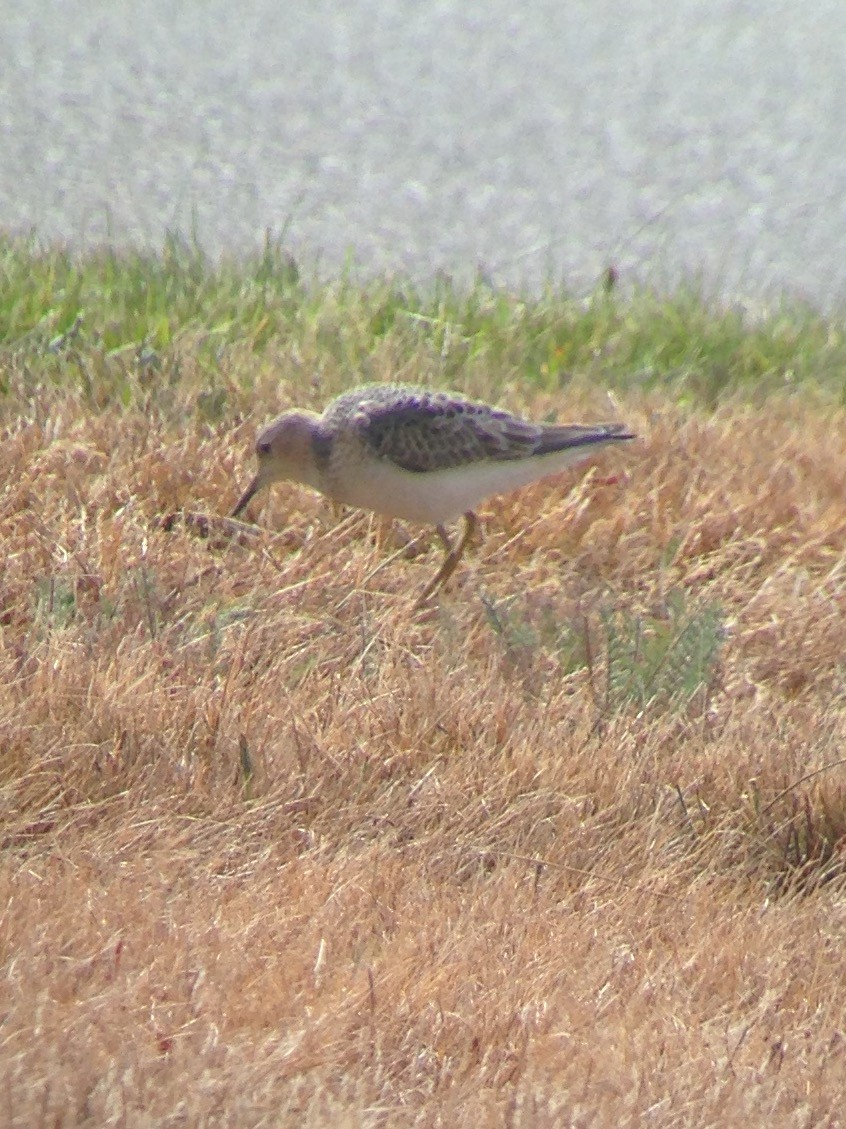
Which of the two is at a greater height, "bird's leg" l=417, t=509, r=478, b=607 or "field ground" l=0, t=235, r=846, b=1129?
"field ground" l=0, t=235, r=846, b=1129

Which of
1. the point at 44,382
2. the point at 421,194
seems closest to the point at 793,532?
the point at 44,382

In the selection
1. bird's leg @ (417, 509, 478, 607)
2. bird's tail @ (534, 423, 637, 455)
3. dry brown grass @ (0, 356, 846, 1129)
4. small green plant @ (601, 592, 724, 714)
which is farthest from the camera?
bird's tail @ (534, 423, 637, 455)

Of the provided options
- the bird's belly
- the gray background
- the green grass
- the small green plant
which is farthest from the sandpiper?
the gray background

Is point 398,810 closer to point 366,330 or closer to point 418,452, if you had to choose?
point 418,452

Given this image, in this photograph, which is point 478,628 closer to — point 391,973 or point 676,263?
point 391,973

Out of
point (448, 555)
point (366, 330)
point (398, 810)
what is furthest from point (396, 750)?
point (366, 330)

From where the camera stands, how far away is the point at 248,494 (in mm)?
5504

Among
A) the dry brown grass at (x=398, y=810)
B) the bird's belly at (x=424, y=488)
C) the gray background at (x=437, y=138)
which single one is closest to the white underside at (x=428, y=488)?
the bird's belly at (x=424, y=488)

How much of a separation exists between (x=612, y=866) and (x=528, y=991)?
23.9 inches

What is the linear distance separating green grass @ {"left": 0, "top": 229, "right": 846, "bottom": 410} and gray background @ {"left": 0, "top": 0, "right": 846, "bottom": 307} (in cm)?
54

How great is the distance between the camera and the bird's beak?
5.48m

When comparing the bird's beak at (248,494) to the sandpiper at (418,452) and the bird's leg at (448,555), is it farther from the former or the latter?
the bird's leg at (448,555)

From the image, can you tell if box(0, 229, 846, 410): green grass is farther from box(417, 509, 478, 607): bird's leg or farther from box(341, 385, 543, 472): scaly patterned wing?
box(417, 509, 478, 607): bird's leg

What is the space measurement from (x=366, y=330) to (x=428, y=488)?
1.34 meters
